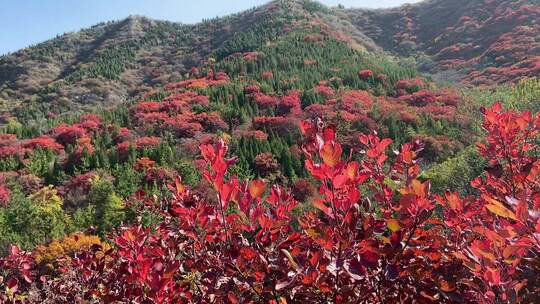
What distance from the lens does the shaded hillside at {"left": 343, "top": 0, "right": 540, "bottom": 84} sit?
41.1 metres

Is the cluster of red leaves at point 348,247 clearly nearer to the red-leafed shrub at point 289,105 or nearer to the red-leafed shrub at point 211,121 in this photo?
the red-leafed shrub at point 211,121

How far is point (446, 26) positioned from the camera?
62.9m

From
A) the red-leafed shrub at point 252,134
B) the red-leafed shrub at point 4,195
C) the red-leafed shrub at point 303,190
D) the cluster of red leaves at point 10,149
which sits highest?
the cluster of red leaves at point 10,149

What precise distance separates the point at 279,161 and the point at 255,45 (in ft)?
106

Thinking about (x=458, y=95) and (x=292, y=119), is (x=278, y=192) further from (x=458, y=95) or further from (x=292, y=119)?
(x=458, y=95)

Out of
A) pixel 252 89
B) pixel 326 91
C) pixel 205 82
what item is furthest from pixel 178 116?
pixel 326 91

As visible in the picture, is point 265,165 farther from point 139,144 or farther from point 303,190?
point 139,144

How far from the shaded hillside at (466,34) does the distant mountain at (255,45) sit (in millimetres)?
137

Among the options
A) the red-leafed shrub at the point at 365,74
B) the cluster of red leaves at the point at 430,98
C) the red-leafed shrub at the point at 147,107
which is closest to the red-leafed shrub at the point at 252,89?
the red-leafed shrub at the point at 147,107

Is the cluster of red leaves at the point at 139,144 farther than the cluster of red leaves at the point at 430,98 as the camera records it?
No

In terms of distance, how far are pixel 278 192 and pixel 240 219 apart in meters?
0.19

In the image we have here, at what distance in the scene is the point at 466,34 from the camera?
5597 cm

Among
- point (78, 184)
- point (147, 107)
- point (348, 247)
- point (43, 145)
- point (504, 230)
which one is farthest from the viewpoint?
point (147, 107)

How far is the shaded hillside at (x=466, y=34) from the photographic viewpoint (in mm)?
41094
